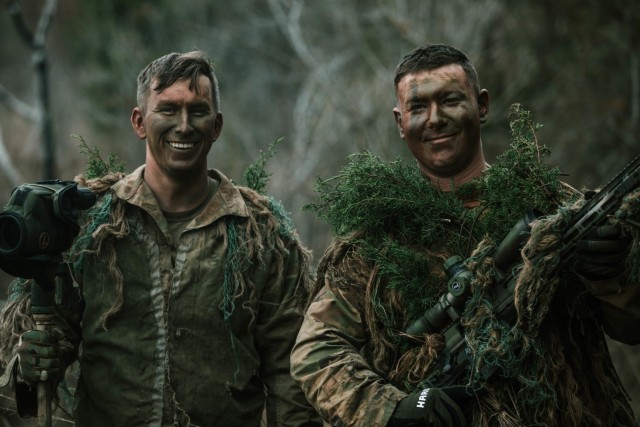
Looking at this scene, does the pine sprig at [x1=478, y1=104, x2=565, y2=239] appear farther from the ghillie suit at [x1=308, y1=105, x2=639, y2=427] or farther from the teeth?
the teeth

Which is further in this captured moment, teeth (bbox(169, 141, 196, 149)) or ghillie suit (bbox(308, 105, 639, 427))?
teeth (bbox(169, 141, 196, 149))

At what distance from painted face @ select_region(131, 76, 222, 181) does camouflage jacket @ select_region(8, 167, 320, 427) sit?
0.67ft

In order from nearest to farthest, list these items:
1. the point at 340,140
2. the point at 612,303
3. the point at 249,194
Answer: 1. the point at 612,303
2. the point at 249,194
3. the point at 340,140

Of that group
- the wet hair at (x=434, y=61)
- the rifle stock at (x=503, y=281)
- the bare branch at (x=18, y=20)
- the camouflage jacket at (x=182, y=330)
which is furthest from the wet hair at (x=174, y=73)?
the bare branch at (x=18, y=20)

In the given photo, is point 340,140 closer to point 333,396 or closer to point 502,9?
point 502,9

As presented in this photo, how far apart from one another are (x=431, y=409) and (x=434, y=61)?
1579 mm

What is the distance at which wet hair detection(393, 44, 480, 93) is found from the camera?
418 centimetres

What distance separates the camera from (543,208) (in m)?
3.90

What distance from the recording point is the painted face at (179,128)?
4703mm

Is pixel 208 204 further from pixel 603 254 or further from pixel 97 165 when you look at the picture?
pixel 603 254

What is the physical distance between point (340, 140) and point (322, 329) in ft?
36.6

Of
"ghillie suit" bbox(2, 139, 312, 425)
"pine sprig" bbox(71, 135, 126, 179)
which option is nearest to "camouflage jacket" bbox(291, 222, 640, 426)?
"ghillie suit" bbox(2, 139, 312, 425)

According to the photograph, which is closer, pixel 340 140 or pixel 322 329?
pixel 322 329

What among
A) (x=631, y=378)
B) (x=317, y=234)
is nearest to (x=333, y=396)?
(x=631, y=378)
